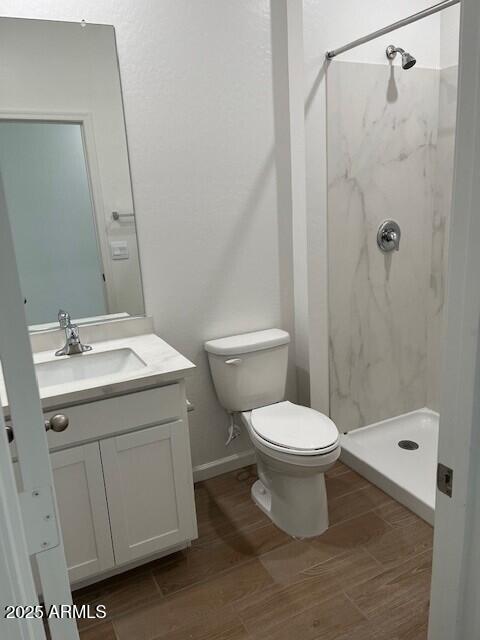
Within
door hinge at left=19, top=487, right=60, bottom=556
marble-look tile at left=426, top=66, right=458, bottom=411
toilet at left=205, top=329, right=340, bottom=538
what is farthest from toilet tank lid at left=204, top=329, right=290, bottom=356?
door hinge at left=19, top=487, right=60, bottom=556

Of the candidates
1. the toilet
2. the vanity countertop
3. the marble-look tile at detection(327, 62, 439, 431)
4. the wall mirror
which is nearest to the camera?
the vanity countertop

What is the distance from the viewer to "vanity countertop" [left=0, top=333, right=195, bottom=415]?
1.49 metres

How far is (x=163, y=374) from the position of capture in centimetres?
162

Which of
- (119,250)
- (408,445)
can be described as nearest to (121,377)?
(119,250)

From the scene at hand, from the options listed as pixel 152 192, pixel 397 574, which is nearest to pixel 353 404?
pixel 397 574

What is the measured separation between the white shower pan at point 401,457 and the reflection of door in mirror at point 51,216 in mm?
1540

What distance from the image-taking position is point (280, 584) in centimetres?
175

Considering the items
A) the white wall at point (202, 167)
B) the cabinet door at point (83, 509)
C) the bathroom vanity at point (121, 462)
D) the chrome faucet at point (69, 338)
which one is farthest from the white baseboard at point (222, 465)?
the chrome faucet at point (69, 338)

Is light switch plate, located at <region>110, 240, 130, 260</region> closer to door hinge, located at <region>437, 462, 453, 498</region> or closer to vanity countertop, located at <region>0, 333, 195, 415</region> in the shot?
vanity countertop, located at <region>0, 333, 195, 415</region>

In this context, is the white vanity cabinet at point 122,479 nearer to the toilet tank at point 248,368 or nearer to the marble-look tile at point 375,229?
the toilet tank at point 248,368

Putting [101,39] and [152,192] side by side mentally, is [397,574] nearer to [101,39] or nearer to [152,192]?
[152,192]

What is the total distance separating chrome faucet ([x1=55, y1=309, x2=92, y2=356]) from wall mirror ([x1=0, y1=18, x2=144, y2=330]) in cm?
5

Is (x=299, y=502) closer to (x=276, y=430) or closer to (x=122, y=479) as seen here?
(x=276, y=430)

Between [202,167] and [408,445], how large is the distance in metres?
1.81
